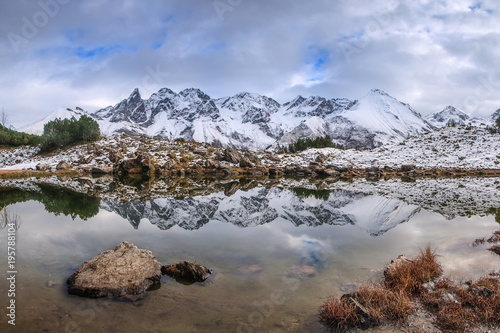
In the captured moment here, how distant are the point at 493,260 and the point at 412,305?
6150 mm

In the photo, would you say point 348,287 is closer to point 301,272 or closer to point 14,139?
point 301,272

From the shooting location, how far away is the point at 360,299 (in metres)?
7.26

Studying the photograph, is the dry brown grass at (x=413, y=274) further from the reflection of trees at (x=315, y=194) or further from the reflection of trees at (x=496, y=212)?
the reflection of trees at (x=315, y=194)

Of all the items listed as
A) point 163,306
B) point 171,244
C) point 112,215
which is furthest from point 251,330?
point 112,215

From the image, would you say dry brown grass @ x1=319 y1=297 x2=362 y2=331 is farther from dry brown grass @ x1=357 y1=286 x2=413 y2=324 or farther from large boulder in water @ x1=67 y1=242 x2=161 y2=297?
large boulder in water @ x1=67 y1=242 x2=161 y2=297

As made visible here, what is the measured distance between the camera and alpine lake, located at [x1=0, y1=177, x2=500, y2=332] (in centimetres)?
702

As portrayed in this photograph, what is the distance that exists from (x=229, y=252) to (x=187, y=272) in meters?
2.98

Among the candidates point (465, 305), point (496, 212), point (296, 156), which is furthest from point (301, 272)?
point (296, 156)

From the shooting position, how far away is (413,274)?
28.7ft

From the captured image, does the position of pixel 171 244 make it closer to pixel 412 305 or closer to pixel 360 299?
pixel 360 299

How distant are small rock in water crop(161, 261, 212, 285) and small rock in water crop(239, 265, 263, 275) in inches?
49.2

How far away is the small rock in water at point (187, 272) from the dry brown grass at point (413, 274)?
5.79m

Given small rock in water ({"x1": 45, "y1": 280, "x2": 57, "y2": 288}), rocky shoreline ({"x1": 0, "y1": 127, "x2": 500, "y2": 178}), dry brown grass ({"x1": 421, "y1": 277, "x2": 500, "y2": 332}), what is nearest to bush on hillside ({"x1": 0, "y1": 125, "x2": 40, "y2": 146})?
rocky shoreline ({"x1": 0, "y1": 127, "x2": 500, "y2": 178})

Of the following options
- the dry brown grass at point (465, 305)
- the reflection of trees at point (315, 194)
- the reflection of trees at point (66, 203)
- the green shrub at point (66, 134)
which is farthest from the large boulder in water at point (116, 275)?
the green shrub at point (66, 134)
